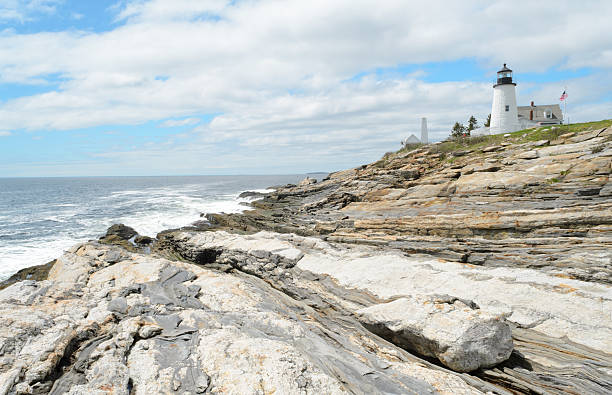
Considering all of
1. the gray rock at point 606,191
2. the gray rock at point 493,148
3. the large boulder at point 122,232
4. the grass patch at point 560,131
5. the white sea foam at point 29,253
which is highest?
the grass patch at point 560,131

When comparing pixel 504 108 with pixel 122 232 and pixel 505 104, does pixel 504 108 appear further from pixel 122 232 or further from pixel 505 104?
pixel 122 232

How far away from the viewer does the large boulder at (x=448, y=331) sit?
8.14 meters

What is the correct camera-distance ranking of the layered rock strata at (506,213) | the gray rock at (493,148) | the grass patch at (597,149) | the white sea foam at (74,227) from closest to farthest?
1. the layered rock strata at (506,213)
2. the grass patch at (597,149)
3. the white sea foam at (74,227)
4. the gray rock at (493,148)

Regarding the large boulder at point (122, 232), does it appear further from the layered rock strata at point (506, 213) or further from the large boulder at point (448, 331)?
the large boulder at point (448, 331)

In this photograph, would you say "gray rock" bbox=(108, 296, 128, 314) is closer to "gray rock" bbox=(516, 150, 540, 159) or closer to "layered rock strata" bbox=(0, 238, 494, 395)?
"layered rock strata" bbox=(0, 238, 494, 395)

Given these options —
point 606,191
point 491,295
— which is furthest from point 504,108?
point 491,295

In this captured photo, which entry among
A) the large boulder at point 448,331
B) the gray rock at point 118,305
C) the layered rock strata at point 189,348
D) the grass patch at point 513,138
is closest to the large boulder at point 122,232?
the layered rock strata at point 189,348

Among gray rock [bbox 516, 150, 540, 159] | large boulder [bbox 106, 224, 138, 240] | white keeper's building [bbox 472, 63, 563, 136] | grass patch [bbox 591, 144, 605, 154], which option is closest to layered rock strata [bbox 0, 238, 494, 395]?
grass patch [bbox 591, 144, 605, 154]

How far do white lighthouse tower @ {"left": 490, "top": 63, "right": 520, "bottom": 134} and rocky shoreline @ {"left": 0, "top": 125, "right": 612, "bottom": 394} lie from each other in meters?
24.2

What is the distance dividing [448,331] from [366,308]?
8.89ft

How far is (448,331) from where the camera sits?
8484 millimetres

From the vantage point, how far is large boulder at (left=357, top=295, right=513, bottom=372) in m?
8.14

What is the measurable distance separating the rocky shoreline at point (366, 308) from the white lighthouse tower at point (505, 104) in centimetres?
2421

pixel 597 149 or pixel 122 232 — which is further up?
pixel 597 149
